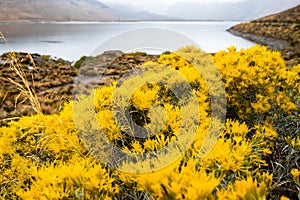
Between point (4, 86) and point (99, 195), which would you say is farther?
point (4, 86)

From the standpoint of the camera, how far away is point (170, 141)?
2.21 metres

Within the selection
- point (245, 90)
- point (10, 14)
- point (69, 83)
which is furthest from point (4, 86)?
point (10, 14)

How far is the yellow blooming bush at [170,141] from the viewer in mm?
1536

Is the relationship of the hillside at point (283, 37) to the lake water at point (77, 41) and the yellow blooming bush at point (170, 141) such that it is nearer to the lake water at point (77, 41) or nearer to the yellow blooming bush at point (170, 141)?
the lake water at point (77, 41)

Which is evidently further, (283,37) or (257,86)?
(283,37)

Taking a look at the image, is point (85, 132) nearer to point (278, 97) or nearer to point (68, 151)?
point (68, 151)

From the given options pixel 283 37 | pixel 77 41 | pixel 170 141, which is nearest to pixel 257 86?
pixel 170 141

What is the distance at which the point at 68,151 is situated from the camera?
247 centimetres

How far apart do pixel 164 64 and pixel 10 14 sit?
197 m

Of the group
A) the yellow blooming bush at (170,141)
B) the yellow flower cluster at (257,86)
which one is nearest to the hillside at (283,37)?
the yellow flower cluster at (257,86)

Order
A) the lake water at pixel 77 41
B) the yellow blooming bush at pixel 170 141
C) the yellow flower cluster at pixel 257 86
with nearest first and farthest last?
1. the yellow blooming bush at pixel 170 141
2. the yellow flower cluster at pixel 257 86
3. the lake water at pixel 77 41

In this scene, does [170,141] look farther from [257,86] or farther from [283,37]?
[283,37]

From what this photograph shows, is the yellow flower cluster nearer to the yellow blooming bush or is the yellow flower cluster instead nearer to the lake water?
the yellow blooming bush

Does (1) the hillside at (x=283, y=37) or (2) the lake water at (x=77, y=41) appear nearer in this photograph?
(1) the hillside at (x=283, y=37)
